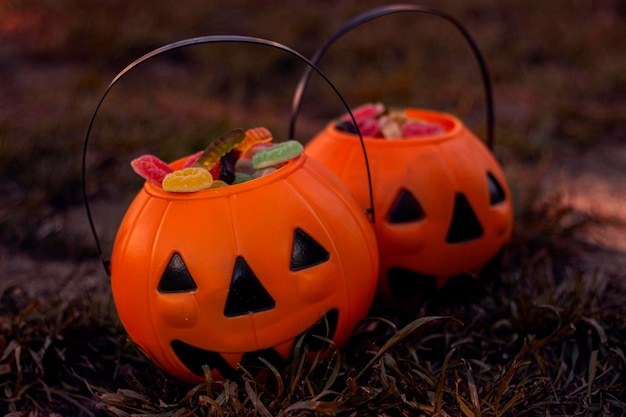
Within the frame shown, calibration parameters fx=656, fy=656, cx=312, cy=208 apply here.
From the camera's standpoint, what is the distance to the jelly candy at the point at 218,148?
192 centimetres

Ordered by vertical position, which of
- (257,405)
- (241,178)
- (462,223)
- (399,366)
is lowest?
(399,366)

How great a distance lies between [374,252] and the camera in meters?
1.97

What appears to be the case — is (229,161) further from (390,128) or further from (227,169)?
(390,128)

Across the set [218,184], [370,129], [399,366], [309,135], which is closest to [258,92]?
[309,135]

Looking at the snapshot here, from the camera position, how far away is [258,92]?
17.5ft

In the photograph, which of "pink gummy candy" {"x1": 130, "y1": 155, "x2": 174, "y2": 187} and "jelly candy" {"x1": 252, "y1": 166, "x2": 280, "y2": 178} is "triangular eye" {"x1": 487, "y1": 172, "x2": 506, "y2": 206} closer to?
"jelly candy" {"x1": 252, "y1": 166, "x2": 280, "y2": 178}

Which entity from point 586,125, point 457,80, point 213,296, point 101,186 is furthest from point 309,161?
point 457,80

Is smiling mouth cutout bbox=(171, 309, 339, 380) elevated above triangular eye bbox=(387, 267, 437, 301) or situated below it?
above

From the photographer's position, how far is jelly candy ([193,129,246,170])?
1915mm

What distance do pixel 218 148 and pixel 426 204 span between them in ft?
2.33

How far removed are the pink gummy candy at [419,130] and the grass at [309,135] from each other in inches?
22.1

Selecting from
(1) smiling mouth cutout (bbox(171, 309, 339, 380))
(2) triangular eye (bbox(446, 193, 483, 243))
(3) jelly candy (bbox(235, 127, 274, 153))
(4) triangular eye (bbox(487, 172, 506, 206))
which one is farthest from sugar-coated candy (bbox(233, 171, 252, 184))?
(4) triangular eye (bbox(487, 172, 506, 206))

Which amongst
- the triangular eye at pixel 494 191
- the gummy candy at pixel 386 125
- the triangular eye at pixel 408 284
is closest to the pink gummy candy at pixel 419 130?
the gummy candy at pixel 386 125

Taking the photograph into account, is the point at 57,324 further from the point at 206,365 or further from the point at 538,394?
the point at 538,394
